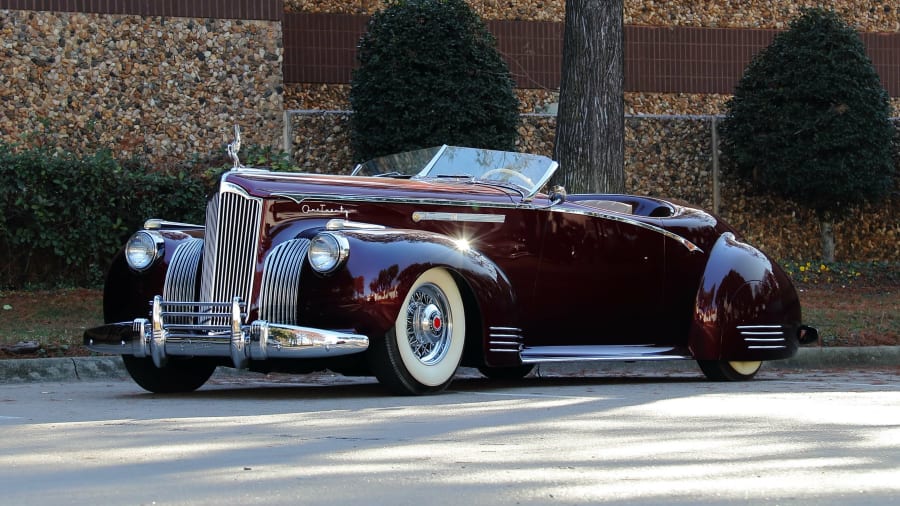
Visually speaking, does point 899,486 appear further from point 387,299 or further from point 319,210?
point 319,210

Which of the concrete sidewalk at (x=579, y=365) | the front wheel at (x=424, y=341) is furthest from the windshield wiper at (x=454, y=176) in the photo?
the concrete sidewalk at (x=579, y=365)

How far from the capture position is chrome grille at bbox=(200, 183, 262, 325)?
25.6 feet

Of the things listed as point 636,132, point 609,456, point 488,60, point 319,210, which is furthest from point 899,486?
point 636,132

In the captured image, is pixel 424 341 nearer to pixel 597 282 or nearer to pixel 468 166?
pixel 597 282

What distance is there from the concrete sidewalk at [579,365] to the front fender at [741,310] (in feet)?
3.31

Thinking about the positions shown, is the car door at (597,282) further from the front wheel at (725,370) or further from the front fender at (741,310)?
the front wheel at (725,370)

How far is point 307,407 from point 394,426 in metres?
1.12

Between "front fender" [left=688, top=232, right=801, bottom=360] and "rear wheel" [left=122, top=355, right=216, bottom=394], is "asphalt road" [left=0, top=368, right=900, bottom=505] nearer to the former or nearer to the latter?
"rear wheel" [left=122, top=355, right=216, bottom=394]

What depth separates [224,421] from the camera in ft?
21.3

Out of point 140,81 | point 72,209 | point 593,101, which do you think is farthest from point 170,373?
point 140,81

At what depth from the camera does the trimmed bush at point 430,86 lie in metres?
18.6

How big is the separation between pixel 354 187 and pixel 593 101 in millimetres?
6485

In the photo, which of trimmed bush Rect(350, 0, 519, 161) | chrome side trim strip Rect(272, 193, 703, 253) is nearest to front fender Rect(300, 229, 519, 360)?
chrome side trim strip Rect(272, 193, 703, 253)

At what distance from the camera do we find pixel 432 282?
25.8ft
